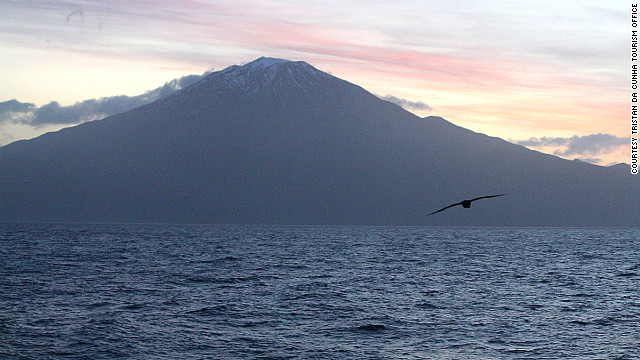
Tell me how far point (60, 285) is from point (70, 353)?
29.3 metres

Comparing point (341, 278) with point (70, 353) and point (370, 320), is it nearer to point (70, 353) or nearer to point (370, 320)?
point (370, 320)

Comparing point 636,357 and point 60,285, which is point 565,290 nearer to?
point 636,357

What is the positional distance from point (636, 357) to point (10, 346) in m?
34.0

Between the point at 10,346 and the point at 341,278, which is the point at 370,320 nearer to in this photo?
A: the point at 10,346

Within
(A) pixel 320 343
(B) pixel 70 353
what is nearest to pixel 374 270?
(A) pixel 320 343

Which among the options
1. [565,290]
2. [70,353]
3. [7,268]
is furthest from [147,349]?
[7,268]

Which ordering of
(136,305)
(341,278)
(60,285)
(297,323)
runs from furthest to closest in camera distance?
1. (341,278)
2. (60,285)
3. (136,305)
4. (297,323)

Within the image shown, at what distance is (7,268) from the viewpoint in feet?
265

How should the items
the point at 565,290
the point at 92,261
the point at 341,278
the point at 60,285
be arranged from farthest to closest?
the point at 92,261
the point at 341,278
the point at 565,290
the point at 60,285

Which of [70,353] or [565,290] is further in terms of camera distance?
[565,290]

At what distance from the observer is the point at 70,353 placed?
35.9m

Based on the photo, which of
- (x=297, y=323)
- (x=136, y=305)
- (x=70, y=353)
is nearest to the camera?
(x=70, y=353)

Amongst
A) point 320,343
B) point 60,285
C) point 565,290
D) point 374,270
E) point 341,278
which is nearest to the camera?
point 320,343

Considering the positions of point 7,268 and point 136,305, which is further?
point 7,268
